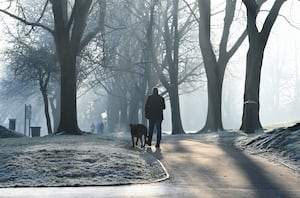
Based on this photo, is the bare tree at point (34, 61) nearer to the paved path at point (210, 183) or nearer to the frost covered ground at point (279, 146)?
the frost covered ground at point (279, 146)

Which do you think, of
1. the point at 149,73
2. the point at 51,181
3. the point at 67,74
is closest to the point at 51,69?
the point at 149,73

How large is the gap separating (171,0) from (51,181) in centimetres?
2930

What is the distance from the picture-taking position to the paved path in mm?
8828

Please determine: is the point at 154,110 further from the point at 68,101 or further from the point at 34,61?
the point at 34,61

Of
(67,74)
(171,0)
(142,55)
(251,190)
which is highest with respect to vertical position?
(171,0)

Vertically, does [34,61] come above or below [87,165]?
above

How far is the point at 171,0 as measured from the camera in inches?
1483

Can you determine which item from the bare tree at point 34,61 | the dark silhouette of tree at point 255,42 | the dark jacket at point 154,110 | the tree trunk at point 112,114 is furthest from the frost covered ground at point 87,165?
the tree trunk at point 112,114

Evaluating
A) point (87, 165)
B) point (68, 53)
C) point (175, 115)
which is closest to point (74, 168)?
point (87, 165)

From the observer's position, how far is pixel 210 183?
32.3 ft

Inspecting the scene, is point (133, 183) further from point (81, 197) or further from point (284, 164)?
point (284, 164)

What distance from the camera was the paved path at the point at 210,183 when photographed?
8828 millimetres

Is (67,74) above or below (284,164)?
above

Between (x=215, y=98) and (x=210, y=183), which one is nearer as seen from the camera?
(x=210, y=183)
